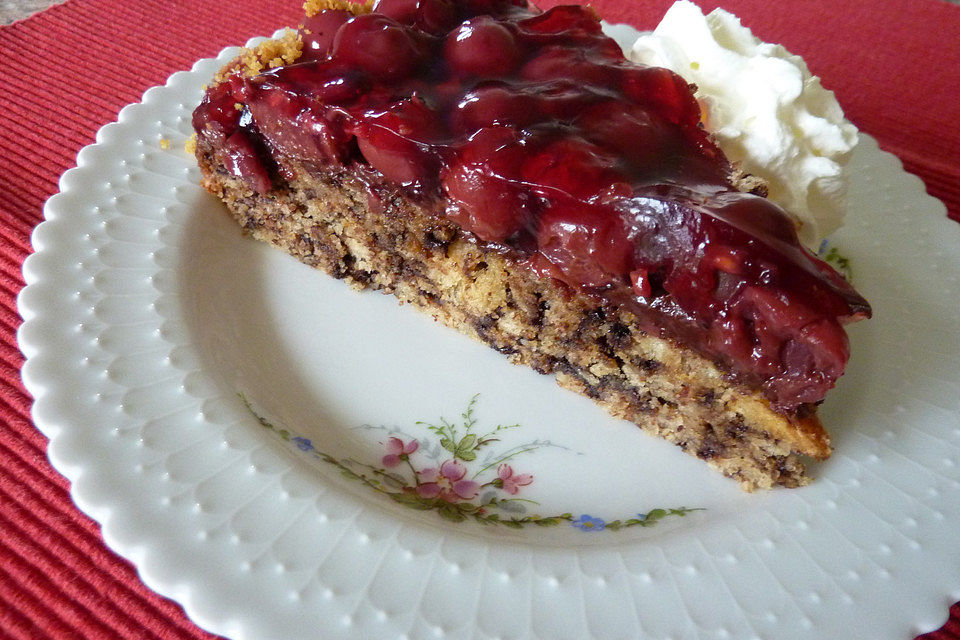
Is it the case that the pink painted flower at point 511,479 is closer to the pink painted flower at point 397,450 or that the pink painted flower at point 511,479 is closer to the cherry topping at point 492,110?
the pink painted flower at point 397,450

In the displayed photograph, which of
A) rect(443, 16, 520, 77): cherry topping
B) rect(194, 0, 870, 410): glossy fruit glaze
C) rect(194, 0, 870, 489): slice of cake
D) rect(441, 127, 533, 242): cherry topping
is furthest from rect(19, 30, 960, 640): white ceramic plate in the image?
rect(443, 16, 520, 77): cherry topping

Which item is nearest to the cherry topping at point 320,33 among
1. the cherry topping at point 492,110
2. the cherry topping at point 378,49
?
the cherry topping at point 378,49

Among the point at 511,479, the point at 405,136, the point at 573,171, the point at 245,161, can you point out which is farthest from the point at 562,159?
the point at 245,161

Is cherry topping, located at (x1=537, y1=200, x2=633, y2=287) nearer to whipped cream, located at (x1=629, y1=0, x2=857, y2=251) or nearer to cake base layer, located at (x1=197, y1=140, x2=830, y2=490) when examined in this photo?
cake base layer, located at (x1=197, y1=140, x2=830, y2=490)

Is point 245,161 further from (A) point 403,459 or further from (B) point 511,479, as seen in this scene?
(B) point 511,479

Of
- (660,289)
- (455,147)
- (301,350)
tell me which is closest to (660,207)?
(660,289)

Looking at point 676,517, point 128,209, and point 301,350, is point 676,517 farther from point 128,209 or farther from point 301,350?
A: point 128,209
